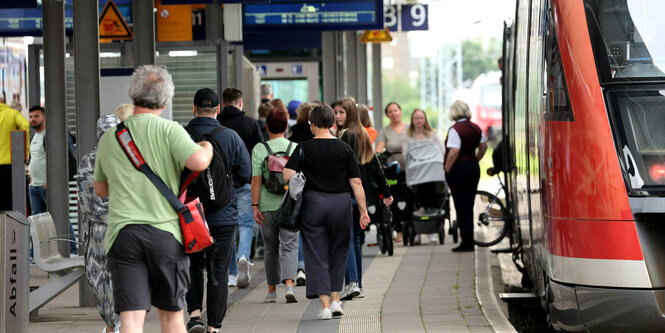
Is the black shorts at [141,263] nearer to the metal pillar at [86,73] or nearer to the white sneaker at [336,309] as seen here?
the white sneaker at [336,309]

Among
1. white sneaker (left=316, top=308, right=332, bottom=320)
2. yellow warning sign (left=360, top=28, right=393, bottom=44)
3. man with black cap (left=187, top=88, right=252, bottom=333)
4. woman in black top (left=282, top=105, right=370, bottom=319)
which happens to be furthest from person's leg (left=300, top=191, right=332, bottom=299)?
yellow warning sign (left=360, top=28, right=393, bottom=44)

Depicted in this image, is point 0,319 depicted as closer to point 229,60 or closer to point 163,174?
point 163,174

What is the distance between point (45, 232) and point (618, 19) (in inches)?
179

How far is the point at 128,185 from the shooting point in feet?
19.5

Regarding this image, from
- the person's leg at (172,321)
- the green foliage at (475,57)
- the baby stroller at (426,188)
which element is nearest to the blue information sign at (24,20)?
the baby stroller at (426,188)

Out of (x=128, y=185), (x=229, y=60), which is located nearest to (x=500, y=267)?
(x=229, y=60)

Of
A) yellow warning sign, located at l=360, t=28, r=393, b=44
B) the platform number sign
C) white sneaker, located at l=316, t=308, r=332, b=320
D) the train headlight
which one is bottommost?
white sneaker, located at l=316, t=308, r=332, b=320

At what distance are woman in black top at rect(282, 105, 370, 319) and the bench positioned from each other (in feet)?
5.64

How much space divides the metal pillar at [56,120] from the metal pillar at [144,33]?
1.12m

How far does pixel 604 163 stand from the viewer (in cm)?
686

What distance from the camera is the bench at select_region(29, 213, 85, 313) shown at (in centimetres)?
881

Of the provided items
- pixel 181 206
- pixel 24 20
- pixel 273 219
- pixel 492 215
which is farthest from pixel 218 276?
Answer: pixel 24 20

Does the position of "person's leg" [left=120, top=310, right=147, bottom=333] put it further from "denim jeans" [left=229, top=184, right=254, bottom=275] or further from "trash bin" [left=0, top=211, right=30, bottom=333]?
"denim jeans" [left=229, top=184, right=254, bottom=275]

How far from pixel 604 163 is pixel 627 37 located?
81 centimetres
